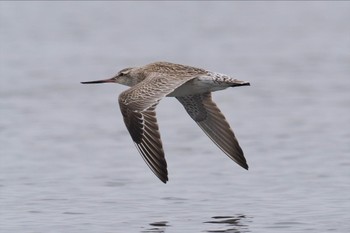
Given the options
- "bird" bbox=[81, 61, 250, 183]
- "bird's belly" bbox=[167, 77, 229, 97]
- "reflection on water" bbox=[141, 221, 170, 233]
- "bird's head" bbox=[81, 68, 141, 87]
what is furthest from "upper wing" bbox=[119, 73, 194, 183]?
"bird's head" bbox=[81, 68, 141, 87]

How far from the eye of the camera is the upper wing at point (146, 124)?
33.0 feet

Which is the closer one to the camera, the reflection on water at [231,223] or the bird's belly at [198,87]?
the reflection on water at [231,223]

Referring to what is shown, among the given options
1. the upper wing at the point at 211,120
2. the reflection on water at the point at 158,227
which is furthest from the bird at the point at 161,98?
the reflection on water at the point at 158,227

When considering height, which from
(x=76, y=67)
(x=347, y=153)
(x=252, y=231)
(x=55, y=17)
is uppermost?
(x=55, y=17)

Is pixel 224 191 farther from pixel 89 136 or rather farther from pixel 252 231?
pixel 89 136

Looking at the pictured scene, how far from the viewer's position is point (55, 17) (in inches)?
1177

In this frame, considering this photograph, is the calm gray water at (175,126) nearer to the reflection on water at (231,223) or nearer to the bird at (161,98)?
the reflection on water at (231,223)

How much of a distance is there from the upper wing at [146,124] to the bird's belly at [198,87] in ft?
2.33

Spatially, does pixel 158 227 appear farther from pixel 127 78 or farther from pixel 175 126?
pixel 175 126

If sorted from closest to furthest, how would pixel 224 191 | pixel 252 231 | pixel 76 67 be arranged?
pixel 252 231, pixel 224 191, pixel 76 67

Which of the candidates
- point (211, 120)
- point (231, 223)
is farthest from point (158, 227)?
point (211, 120)

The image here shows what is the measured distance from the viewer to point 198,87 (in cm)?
1120

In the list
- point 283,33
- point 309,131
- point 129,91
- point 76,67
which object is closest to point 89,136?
point 309,131

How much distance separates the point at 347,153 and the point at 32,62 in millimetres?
10243
